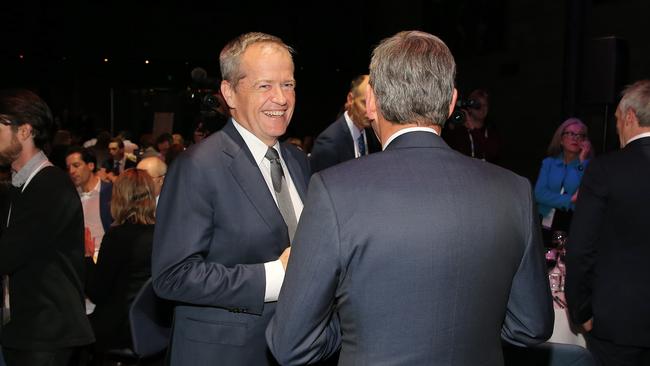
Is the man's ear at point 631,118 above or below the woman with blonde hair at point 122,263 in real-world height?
above

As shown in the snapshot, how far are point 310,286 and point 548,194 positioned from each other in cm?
417

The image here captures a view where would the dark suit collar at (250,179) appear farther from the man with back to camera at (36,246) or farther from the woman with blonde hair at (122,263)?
the woman with blonde hair at (122,263)

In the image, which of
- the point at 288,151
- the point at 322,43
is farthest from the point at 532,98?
the point at 288,151

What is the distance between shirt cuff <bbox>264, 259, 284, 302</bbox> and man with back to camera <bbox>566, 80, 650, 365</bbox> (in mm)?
1453

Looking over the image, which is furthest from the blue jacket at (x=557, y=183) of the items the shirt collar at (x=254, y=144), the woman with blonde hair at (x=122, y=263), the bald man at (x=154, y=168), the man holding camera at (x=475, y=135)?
the shirt collar at (x=254, y=144)

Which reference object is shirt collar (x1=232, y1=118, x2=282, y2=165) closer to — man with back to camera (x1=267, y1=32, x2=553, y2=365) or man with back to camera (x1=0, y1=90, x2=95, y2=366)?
man with back to camera (x1=267, y1=32, x2=553, y2=365)

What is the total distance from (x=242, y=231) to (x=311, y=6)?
13461 millimetres

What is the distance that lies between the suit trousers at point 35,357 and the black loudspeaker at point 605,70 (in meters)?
5.03

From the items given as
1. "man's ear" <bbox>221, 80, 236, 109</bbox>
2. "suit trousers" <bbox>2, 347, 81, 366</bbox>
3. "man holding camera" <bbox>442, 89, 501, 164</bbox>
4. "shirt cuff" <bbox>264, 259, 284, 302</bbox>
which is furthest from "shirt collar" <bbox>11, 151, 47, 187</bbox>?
"man holding camera" <bbox>442, 89, 501, 164</bbox>

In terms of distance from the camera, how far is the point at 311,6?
14859 millimetres

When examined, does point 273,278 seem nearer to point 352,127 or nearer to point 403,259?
point 403,259

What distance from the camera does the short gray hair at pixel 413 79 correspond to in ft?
4.64

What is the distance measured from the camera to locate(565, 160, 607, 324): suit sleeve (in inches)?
110

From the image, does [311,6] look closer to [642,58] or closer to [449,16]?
[449,16]
